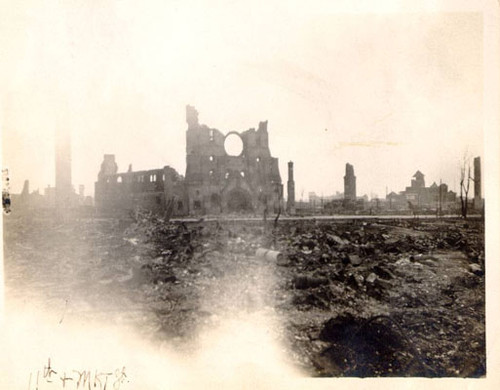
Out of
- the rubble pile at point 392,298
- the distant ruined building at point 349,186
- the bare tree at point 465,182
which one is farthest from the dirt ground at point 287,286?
the distant ruined building at point 349,186

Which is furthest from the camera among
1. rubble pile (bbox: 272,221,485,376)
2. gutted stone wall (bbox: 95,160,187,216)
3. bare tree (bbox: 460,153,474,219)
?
gutted stone wall (bbox: 95,160,187,216)

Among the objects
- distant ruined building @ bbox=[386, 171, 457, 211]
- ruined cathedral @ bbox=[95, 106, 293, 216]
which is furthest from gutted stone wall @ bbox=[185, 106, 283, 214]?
distant ruined building @ bbox=[386, 171, 457, 211]

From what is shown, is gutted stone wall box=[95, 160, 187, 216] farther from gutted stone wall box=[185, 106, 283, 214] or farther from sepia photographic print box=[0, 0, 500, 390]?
gutted stone wall box=[185, 106, 283, 214]

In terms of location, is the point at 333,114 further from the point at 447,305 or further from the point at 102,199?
the point at 102,199

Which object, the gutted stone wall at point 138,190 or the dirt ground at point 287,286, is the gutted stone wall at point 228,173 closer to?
the gutted stone wall at point 138,190

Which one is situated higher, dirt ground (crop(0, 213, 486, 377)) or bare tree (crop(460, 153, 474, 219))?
bare tree (crop(460, 153, 474, 219))

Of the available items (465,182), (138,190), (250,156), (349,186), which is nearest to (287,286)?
(349,186)

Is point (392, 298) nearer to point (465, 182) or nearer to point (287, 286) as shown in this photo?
point (287, 286)
